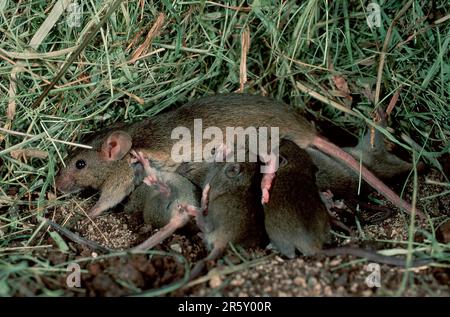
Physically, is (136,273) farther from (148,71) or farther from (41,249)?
(148,71)

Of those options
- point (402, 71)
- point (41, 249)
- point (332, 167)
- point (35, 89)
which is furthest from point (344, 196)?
point (35, 89)

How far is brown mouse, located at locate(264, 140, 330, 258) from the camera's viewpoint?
321cm

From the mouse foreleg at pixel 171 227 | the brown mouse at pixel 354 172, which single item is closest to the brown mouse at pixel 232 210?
the mouse foreleg at pixel 171 227

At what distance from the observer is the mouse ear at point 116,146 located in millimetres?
3980

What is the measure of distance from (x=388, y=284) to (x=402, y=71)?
205 centimetres

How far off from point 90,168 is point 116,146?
35 cm

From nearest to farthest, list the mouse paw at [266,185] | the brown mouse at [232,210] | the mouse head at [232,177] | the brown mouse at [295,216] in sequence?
1. the brown mouse at [295,216]
2. the brown mouse at [232,210]
3. the mouse paw at [266,185]
4. the mouse head at [232,177]

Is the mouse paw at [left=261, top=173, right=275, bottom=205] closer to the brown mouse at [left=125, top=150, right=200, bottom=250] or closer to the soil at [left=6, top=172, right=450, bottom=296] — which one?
the soil at [left=6, top=172, right=450, bottom=296]

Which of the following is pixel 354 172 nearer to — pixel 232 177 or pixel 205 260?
pixel 232 177

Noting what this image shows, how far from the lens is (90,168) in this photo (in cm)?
421

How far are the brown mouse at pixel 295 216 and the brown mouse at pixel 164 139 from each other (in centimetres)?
54

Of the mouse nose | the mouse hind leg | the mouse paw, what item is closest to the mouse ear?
the mouse nose

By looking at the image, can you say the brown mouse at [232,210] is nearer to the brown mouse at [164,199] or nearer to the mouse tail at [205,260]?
the mouse tail at [205,260]

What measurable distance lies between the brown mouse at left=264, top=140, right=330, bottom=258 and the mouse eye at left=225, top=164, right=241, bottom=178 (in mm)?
290
